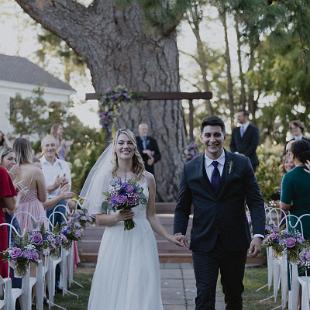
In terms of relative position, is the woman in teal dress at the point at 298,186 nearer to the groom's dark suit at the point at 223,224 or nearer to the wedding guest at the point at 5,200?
→ the groom's dark suit at the point at 223,224

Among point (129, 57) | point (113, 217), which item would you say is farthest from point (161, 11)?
point (129, 57)

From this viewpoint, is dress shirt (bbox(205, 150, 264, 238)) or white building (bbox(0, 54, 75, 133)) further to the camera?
white building (bbox(0, 54, 75, 133))

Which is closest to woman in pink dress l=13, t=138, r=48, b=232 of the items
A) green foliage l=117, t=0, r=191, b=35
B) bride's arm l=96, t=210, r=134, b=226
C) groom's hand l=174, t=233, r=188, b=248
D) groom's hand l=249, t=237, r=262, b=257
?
bride's arm l=96, t=210, r=134, b=226

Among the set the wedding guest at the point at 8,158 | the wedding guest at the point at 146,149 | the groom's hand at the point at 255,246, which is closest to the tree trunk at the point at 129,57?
the wedding guest at the point at 146,149

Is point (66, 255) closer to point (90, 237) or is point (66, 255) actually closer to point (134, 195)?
point (134, 195)

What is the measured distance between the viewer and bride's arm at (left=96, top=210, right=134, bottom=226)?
23.7ft

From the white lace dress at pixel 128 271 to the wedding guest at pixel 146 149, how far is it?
936 centimetres

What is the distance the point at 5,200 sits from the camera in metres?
7.30

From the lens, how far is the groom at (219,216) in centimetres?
662

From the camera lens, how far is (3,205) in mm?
7379

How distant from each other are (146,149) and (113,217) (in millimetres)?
9777

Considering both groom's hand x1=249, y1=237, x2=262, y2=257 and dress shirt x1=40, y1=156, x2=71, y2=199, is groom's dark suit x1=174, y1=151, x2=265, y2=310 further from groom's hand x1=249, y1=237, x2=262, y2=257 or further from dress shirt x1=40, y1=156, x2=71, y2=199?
dress shirt x1=40, y1=156, x2=71, y2=199

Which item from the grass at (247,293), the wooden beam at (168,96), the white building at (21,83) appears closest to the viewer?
the grass at (247,293)

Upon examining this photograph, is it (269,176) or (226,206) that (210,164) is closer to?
(226,206)
